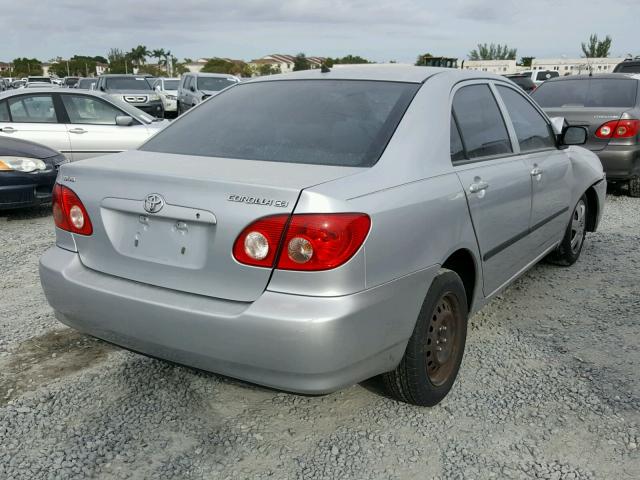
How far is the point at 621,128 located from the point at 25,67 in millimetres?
111522

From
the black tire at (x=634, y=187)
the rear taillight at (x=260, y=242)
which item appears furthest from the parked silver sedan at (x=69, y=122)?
the rear taillight at (x=260, y=242)

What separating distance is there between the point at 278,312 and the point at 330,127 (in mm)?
1028

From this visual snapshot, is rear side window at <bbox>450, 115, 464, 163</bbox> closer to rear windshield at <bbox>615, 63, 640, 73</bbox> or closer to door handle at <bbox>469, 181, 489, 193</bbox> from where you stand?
door handle at <bbox>469, 181, 489, 193</bbox>

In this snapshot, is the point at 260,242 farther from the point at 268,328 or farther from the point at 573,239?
the point at 573,239

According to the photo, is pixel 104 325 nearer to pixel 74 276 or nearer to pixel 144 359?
pixel 74 276

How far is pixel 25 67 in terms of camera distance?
102 m

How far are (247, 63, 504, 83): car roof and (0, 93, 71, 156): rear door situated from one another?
232 inches

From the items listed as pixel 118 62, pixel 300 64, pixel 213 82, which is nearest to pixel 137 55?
pixel 118 62

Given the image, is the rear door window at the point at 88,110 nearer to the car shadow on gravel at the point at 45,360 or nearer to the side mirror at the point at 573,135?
the car shadow on gravel at the point at 45,360

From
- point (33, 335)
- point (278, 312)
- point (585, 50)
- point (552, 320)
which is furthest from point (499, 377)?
point (585, 50)

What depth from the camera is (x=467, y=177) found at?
2.98 m

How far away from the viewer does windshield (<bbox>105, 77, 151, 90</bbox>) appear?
19.1 m

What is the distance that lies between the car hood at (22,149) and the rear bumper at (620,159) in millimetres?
6523

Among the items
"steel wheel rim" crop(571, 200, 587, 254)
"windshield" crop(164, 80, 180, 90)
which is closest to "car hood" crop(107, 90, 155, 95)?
"windshield" crop(164, 80, 180, 90)
